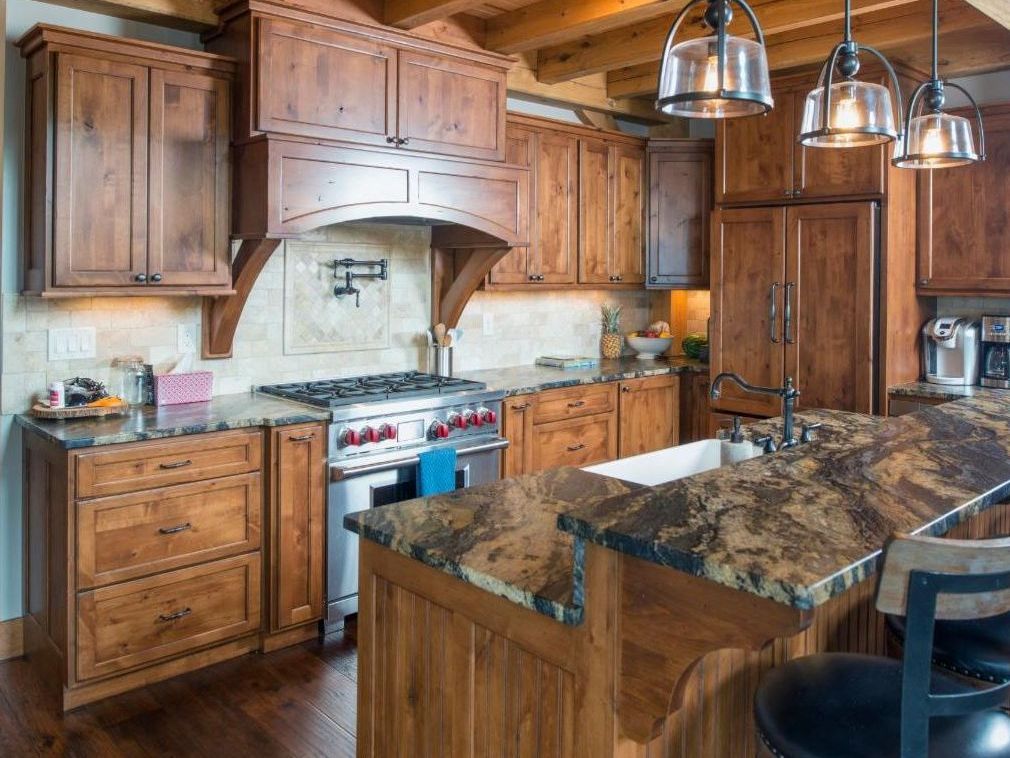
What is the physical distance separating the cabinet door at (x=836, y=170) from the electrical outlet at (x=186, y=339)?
3145 mm

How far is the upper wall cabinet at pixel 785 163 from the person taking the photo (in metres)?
4.52

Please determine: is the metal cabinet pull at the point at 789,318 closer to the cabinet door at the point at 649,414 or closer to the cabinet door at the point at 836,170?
the cabinet door at the point at 836,170

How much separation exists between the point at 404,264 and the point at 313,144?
1143mm

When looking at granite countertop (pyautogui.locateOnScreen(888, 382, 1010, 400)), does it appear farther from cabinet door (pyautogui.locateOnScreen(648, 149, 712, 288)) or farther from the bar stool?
the bar stool

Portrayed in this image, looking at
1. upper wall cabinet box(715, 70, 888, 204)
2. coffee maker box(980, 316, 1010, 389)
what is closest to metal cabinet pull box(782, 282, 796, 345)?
upper wall cabinet box(715, 70, 888, 204)

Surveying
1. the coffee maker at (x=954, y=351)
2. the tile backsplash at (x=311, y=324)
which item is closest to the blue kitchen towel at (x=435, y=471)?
the tile backsplash at (x=311, y=324)

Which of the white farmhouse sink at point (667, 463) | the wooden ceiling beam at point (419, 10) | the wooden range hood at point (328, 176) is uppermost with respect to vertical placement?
the wooden ceiling beam at point (419, 10)

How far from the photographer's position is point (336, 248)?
432 centimetres

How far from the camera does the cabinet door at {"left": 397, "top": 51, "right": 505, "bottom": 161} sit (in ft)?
12.9

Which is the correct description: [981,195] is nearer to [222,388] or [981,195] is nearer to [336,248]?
[336,248]

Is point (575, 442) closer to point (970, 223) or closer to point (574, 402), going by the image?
point (574, 402)

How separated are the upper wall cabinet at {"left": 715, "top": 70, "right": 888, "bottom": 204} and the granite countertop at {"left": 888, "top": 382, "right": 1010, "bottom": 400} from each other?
100 centimetres

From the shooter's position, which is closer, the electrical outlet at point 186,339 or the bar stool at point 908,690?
the bar stool at point 908,690

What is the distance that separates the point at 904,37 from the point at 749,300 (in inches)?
59.5
